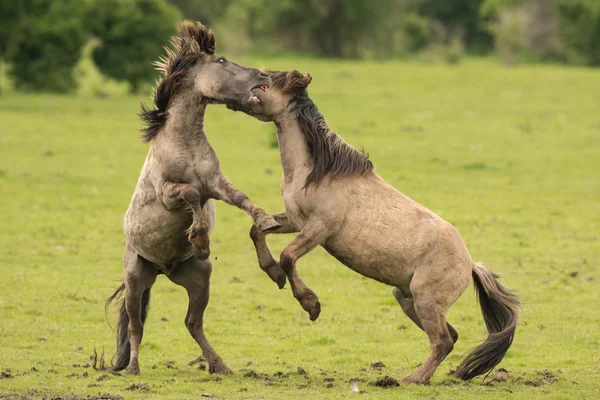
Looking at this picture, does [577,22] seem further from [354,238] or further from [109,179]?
[354,238]

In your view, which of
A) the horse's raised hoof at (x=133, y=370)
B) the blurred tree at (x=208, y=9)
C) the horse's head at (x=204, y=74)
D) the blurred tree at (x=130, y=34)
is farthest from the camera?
the blurred tree at (x=208, y=9)

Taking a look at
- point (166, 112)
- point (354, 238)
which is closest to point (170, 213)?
point (166, 112)

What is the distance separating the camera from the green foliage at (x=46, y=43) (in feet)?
94.1

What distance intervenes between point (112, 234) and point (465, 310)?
565 centimetres

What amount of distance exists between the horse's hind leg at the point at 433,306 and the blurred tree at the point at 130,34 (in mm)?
22650

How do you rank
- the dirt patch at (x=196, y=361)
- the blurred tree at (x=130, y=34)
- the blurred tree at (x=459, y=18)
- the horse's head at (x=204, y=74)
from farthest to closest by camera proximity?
the blurred tree at (x=459, y=18)
the blurred tree at (x=130, y=34)
the dirt patch at (x=196, y=361)
the horse's head at (x=204, y=74)

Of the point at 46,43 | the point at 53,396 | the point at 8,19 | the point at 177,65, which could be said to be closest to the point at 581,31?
the point at 46,43

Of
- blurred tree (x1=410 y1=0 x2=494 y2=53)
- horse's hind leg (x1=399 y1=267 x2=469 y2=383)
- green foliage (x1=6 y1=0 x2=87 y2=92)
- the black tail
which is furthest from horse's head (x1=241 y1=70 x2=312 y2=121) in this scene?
blurred tree (x1=410 y1=0 x2=494 y2=53)

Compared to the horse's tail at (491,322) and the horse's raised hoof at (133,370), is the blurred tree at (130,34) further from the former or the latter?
the horse's tail at (491,322)

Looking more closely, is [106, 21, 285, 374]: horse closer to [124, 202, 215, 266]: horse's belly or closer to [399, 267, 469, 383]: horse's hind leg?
[124, 202, 215, 266]: horse's belly

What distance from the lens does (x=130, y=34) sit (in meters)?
30.3

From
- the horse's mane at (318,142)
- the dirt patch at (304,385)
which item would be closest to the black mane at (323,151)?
A: the horse's mane at (318,142)

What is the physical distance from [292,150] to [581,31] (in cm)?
3773

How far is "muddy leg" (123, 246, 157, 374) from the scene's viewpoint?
8.81m
